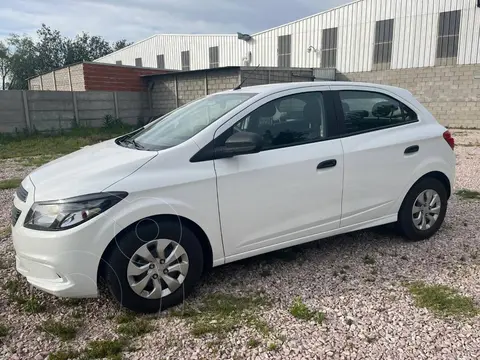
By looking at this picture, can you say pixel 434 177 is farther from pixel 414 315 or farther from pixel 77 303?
pixel 77 303

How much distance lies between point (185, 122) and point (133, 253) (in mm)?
1339

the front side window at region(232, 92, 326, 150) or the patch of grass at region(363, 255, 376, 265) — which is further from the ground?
the front side window at region(232, 92, 326, 150)

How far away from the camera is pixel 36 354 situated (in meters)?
2.46

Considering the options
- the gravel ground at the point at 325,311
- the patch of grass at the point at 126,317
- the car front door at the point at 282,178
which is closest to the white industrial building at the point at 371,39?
the gravel ground at the point at 325,311

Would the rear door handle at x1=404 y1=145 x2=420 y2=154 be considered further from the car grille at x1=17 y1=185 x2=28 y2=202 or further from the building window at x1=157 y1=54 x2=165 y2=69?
the building window at x1=157 y1=54 x2=165 y2=69

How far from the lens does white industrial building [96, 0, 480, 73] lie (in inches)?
706

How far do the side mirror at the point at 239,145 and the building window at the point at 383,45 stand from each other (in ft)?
63.8

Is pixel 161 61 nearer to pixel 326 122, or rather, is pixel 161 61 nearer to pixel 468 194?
pixel 468 194

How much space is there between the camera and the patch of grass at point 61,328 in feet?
8.66

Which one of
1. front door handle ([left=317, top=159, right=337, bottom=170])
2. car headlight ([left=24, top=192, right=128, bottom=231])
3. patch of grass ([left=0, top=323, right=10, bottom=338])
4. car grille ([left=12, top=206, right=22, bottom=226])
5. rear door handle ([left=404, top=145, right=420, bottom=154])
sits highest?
rear door handle ([left=404, top=145, right=420, bottom=154])

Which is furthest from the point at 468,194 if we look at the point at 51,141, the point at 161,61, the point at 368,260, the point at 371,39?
the point at 161,61

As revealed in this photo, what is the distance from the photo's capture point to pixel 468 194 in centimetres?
608

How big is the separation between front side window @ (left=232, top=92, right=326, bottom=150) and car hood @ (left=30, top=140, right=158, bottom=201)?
2.85ft

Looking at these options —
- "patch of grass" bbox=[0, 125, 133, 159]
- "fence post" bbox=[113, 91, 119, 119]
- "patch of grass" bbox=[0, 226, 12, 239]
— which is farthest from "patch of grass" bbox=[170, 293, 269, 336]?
"fence post" bbox=[113, 91, 119, 119]
